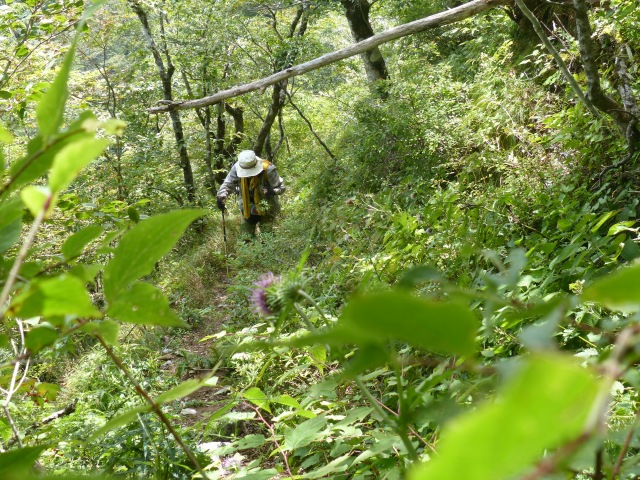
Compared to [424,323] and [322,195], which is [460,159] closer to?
[322,195]

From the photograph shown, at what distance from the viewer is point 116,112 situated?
351 inches

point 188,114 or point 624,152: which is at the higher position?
point 188,114

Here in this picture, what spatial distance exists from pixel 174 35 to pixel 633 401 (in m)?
10.6

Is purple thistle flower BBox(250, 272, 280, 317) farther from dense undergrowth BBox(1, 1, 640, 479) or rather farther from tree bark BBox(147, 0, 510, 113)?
tree bark BBox(147, 0, 510, 113)

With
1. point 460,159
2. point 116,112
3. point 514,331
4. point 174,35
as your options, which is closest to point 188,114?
point 174,35

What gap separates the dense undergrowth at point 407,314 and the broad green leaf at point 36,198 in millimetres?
Answer: 78

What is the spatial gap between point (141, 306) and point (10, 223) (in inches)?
4.9

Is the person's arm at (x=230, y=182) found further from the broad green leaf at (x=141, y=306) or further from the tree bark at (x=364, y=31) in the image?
the broad green leaf at (x=141, y=306)

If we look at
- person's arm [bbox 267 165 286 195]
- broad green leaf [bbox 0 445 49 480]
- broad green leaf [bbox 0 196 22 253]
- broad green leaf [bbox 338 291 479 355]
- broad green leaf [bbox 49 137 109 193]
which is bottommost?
person's arm [bbox 267 165 286 195]

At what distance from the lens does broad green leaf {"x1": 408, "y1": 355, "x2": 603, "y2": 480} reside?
13 cm

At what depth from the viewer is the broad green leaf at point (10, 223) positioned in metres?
0.35

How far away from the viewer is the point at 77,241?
0.44 m

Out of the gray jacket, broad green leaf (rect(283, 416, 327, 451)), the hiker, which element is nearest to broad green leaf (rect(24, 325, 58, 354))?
broad green leaf (rect(283, 416, 327, 451))

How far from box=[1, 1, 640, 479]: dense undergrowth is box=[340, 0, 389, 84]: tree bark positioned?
0.41 metres
